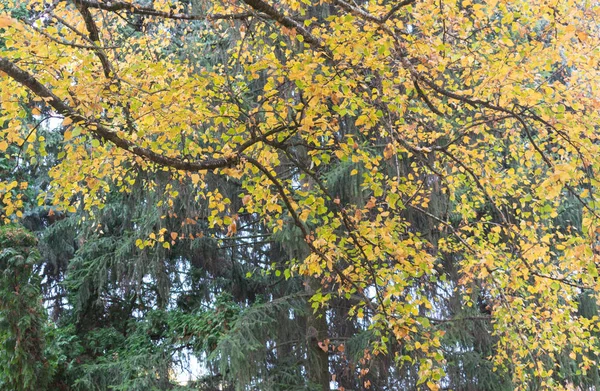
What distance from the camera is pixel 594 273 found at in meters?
3.39

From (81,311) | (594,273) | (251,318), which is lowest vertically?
(594,273)

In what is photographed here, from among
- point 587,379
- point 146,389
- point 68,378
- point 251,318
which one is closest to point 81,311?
point 68,378

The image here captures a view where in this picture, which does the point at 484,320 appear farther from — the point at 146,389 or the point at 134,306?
the point at 134,306

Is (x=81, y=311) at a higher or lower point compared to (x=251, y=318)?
higher

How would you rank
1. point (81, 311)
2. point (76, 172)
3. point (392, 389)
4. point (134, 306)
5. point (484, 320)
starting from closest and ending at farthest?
point (76, 172) → point (484, 320) → point (392, 389) → point (81, 311) → point (134, 306)

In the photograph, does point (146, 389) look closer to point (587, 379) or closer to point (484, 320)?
point (484, 320)

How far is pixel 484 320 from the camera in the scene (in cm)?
713

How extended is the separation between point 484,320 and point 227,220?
458 centimetres

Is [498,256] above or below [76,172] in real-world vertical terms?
below

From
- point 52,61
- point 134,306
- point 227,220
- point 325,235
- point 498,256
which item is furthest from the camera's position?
point 134,306

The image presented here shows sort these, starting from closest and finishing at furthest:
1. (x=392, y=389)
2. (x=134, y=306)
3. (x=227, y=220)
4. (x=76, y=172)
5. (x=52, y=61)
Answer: (x=52, y=61) → (x=227, y=220) → (x=76, y=172) → (x=392, y=389) → (x=134, y=306)

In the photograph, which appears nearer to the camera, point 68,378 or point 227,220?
point 227,220

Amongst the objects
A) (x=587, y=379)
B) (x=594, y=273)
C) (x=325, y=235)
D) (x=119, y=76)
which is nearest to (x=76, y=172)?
(x=119, y=76)

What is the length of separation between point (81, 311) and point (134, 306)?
83cm
